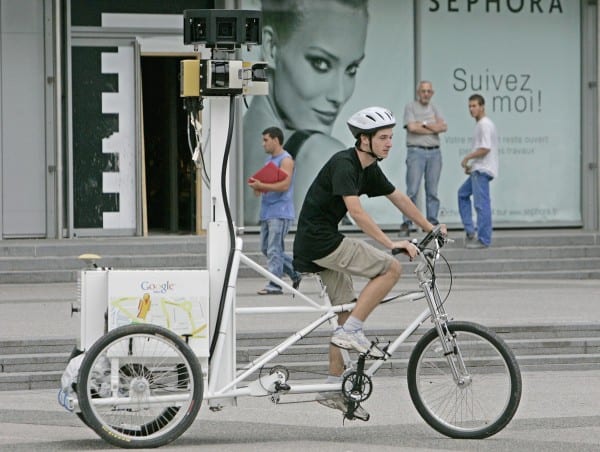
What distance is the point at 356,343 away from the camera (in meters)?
8.31

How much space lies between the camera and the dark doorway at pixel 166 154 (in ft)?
63.6

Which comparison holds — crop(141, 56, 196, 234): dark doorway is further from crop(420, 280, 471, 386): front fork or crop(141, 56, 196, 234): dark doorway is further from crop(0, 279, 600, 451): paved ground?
crop(420, 280, 471, 386): front fork

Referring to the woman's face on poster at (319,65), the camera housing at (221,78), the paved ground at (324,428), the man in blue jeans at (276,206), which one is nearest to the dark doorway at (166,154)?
the woman's face on poster at (319,65)

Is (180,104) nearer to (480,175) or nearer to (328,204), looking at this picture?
(480,175)

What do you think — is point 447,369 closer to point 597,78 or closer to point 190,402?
point 190,402

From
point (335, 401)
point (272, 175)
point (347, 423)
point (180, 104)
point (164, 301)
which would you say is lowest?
point (347, 423)

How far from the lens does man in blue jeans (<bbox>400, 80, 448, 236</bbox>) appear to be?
18.2 metres

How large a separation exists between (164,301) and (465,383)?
171 centimetres

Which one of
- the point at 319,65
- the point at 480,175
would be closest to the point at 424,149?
the point at 480,175

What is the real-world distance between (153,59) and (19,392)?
944 cm

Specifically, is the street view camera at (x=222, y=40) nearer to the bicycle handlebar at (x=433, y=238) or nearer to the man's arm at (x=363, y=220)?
the man's arm at (x=363, y=220)

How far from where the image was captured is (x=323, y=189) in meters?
8.52

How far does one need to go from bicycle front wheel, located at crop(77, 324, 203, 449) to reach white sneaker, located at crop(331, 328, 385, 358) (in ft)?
2.78

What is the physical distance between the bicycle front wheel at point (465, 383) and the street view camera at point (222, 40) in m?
1.76
